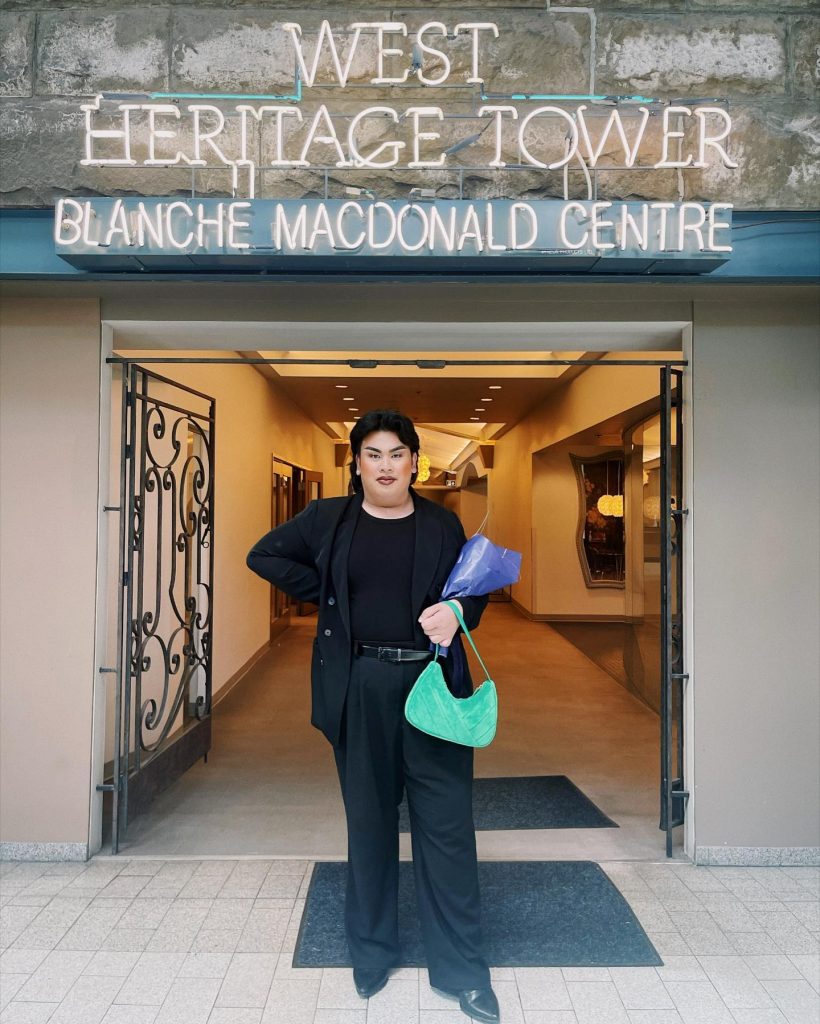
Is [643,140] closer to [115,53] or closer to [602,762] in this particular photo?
[115,53]

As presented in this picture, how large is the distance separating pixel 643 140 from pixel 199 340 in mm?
2145

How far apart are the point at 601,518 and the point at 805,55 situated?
7.18 meters

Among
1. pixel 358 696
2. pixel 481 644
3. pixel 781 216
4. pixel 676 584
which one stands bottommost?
pixel 481 644

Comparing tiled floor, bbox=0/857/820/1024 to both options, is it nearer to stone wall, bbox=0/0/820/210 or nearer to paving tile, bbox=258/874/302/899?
paving tile, bbox=258/874/302/899

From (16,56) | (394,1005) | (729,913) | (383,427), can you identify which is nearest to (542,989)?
(394,1005)

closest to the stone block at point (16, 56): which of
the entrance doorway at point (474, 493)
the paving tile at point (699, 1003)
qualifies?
the entrance doorway at point (474, 493)

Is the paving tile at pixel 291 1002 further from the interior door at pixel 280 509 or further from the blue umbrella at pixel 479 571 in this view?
the interior door at pixel 280 509

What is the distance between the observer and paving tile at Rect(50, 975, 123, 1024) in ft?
7.07

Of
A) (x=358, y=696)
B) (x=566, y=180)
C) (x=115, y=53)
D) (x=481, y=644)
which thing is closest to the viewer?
(x=358, y=696)

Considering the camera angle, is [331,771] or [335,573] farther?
[331,771]

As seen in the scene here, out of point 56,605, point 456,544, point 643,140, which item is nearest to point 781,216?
point 643,140

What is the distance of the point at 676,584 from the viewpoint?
11.1 feet

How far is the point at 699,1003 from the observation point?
2.24 metres

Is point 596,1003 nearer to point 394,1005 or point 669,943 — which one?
point 669,943
